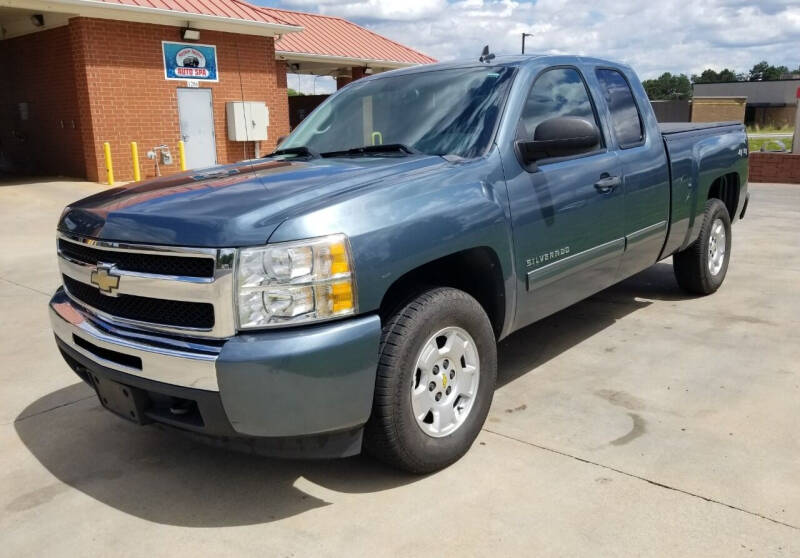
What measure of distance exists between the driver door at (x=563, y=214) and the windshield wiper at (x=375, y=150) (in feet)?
1.87

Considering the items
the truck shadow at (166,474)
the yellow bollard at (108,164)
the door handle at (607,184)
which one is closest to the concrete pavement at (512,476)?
the truck shadow at (166,474)

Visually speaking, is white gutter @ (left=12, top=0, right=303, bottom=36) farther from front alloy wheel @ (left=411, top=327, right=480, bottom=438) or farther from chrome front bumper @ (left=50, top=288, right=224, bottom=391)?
front alloy wheel @ (left=411, top=327, right=480, bottom=438)

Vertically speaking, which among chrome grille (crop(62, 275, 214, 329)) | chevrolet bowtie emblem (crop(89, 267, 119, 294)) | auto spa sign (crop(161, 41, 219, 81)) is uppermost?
auto spa sign (crop(161, 41, 219, 81))

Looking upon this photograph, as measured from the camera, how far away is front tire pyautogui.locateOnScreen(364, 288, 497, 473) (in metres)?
2.87

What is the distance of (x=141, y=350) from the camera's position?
9.12 ft

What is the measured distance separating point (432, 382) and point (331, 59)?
65.1 ft

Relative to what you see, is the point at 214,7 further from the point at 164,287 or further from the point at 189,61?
the point at 164,287

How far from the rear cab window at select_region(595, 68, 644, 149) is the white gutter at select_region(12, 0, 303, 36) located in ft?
39.2

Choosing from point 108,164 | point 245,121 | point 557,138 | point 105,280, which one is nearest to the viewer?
point 105,280

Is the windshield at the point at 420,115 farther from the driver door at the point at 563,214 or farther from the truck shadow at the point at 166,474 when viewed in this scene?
the truck shadow at the point at 166,474

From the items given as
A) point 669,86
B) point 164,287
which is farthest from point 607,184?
point 669,86

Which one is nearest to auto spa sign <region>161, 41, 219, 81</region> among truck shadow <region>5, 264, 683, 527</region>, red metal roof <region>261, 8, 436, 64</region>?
red metal roof <region>261, 8, 436, 64</region>

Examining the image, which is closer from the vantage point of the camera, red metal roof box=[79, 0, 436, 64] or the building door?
red metal roof box=[79, 0, 436, 64]

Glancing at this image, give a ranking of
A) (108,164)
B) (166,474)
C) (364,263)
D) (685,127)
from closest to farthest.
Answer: (364,263), (166,474), (685,127), (108,164)
